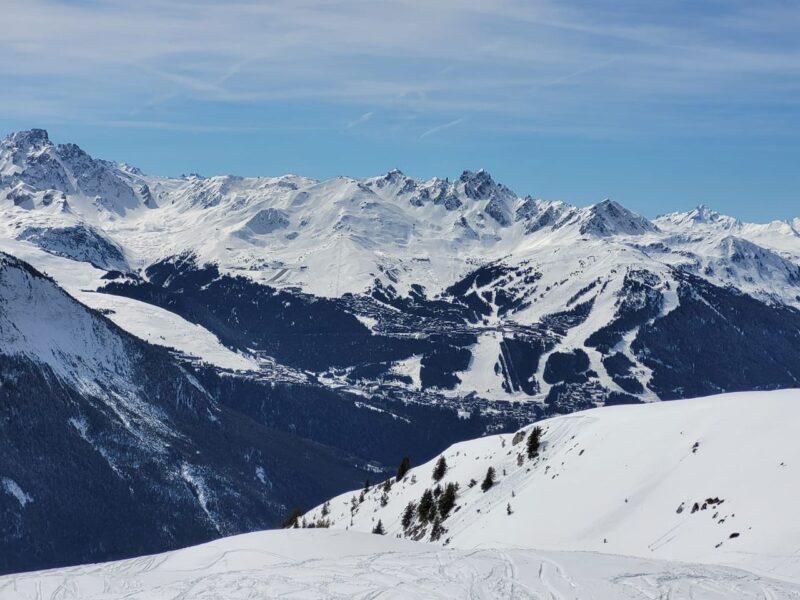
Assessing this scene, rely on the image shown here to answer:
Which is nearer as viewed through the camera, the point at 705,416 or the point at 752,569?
the point at 752,569

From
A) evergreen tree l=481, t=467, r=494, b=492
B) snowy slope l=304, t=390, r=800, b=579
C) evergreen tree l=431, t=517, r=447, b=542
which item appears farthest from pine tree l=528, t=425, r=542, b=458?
evergreen tree l=431, t=517, r=447, b=542

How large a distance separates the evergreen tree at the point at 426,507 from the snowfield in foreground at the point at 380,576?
39227mm

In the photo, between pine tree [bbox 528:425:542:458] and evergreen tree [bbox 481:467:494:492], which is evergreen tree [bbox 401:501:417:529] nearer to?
evergreen tree [bbox 481:467:494:492]

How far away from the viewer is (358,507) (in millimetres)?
120375

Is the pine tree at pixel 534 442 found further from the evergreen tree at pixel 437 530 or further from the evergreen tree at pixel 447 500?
the evergreen tree at pixel 437 530

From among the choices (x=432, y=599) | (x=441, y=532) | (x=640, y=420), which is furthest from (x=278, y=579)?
(x=640, y=420)

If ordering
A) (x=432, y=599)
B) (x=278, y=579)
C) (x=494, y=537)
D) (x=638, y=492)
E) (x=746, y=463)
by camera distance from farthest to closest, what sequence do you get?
1. (x=494, y=537)
2. (x=638, y=492)
3. (x=746, y=463)
4. (x=278, y=579)
5. (x=432, y=599)

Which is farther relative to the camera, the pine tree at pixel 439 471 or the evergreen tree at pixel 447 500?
the pine tree at pixel 439 471

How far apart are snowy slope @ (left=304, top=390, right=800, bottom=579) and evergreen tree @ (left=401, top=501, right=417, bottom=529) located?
946 mm

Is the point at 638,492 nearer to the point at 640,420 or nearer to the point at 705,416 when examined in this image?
the point at 705,416

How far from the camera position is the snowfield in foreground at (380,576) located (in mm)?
40844

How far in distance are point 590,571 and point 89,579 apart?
26.3m

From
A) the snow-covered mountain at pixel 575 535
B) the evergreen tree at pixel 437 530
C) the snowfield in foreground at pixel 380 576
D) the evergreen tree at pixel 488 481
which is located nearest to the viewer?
the snowfield in foreground at pixel 380 576

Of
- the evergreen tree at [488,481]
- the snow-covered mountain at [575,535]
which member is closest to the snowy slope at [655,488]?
the snow-covered mountain at [575,535]
